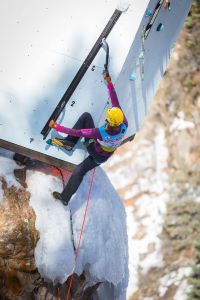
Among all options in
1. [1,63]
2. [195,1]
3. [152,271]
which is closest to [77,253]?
[1,63]

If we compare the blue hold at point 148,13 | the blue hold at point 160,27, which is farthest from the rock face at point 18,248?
the blue hold at point 160,27

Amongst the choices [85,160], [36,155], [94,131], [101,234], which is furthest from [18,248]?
[94,131]

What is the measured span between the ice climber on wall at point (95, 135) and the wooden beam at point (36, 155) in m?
0.25

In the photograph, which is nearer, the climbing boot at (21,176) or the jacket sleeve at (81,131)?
the jacket sleeve at (81,131)

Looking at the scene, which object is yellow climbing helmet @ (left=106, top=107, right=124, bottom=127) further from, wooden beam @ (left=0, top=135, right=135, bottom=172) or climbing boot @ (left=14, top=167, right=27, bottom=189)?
climbing boot @ (left=14, top=167, right=27, bottom=189)

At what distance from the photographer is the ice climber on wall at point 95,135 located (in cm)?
591

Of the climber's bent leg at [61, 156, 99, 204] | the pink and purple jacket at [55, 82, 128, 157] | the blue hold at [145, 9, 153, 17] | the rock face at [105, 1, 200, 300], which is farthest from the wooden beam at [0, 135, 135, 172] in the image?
the rock face at [105, 1, 200, 300]

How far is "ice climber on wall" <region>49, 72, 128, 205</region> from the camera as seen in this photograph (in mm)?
5906

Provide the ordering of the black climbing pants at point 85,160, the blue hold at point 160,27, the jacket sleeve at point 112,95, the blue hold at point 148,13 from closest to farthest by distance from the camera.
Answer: the jacket sleeve at point 112,95 → the black climbing pants at point 85,160 → the blue hold at point 148,13 → the blue hold at point 160,27

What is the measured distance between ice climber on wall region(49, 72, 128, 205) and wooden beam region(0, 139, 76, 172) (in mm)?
249

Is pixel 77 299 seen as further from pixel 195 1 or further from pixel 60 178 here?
pixel 195 1

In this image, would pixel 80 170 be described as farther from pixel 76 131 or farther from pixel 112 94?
pixel 112 94

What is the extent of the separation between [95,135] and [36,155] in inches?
40.6

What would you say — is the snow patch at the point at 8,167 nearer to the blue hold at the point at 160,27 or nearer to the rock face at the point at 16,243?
the rock face at the point at 16,243
